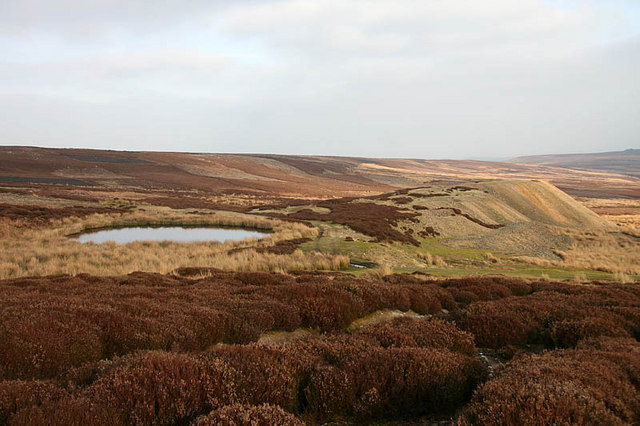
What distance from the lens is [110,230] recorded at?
35625 mm

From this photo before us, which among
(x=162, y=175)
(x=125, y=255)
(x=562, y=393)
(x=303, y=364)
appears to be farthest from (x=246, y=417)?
(x=162, y=175)

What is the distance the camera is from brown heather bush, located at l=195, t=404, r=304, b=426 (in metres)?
3.47

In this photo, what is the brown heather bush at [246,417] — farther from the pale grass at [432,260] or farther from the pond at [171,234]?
the pond at [171,234]

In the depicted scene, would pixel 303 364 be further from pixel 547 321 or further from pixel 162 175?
pixel 162 175

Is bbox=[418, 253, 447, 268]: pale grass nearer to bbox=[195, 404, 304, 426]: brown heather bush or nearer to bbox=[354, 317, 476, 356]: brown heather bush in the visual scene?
bbox=[354, 317, 476, 356]: brown heather bush

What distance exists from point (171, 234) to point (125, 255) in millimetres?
11626

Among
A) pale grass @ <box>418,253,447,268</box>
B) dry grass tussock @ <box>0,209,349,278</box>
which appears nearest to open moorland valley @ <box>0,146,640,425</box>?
dry grass tussock @ <box>0,209,349,278</box>

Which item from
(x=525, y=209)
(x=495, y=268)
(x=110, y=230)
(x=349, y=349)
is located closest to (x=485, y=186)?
(x=525, y=209)

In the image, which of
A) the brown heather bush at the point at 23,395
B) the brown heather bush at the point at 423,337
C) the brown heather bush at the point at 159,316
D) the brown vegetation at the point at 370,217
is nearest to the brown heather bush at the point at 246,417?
the brown heather bush at the point at 23,395

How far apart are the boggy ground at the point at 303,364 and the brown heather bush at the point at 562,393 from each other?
0.05 ft

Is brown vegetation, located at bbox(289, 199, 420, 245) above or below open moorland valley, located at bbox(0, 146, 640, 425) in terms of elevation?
below

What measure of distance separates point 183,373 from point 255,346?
5.00ft

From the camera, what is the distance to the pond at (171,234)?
1236 inches

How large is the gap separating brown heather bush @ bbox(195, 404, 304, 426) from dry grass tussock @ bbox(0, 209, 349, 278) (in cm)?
1618
